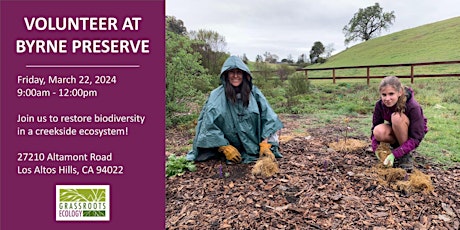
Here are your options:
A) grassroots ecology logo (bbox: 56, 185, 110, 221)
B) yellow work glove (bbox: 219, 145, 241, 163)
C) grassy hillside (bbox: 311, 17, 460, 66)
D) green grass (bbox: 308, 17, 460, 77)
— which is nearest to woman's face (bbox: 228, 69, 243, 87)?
yellow work glove (bbox: 219, 145, 241, 163)

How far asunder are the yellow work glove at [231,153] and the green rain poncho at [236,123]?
54 millimetres

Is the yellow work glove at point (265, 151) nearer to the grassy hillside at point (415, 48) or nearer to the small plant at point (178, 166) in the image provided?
the small plant at point (178, 166)

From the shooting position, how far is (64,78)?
1.70m

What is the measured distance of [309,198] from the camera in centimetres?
288

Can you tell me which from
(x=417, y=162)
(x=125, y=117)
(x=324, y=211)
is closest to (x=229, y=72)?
(x=324, y=211)

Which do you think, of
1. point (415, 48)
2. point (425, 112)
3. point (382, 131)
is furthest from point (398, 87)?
point (415, 48)

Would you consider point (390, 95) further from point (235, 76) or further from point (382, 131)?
point (235, 76)

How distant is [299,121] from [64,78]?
5.79 m

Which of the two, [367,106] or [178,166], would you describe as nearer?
[178,166]

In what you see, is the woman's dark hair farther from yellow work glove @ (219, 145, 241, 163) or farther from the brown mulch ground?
the brown mulch ground

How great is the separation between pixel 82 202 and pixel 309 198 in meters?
1.86

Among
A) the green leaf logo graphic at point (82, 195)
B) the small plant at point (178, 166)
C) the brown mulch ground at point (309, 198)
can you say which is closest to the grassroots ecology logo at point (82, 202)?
the green leaf logo graphic at point (82, 195)

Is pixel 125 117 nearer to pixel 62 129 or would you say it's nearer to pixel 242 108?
pixel 62 129

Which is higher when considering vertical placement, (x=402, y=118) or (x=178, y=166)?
(x=402, y=118)
